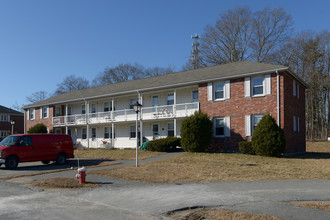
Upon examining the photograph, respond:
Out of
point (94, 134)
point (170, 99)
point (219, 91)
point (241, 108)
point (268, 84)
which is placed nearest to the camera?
point (268, 84)

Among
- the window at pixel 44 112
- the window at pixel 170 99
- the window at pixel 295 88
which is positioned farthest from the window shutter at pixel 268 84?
the window at pixel 44 112

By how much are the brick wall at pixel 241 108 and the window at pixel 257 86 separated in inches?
18.7

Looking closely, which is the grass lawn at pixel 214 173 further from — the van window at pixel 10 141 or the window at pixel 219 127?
the window at pixel 219 127

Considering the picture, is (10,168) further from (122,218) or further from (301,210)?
(301,210)

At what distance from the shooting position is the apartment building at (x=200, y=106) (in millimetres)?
23891

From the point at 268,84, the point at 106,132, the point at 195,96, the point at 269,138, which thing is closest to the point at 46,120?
the point at 106,132

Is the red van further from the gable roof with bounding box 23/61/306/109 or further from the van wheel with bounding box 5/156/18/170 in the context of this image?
the gable roof with bounding box 23/61/306/109

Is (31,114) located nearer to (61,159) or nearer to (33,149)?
(61,159)

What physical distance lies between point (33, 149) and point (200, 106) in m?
13.3

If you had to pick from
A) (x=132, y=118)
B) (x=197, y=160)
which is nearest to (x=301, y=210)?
(x=197, y=160)

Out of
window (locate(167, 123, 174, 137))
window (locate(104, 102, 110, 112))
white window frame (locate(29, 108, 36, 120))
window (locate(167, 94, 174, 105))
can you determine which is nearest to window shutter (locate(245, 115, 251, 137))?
window (locate(167, 123, 174, 137))

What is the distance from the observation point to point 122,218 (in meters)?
7.36

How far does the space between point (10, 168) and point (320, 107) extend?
37.5m

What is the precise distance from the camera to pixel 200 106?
88.2 feet
